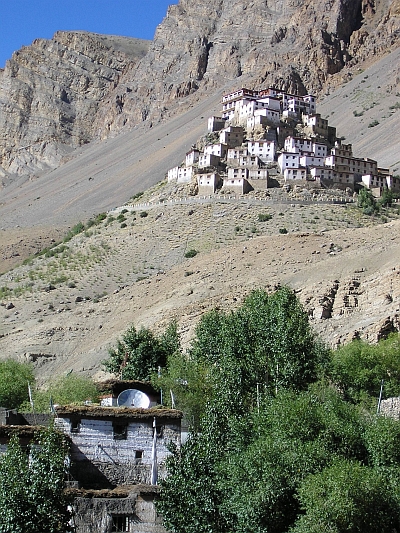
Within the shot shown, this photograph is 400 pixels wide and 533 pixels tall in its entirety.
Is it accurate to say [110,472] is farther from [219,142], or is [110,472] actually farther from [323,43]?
[323,43]

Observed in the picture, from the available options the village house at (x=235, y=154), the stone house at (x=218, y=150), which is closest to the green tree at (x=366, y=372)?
the village house at (x=235, y=154)

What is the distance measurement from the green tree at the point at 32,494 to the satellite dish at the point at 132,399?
237 inches

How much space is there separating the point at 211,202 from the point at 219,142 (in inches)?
511

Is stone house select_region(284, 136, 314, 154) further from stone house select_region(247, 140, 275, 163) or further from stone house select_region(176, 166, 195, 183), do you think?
stone house select_region(176, 166, 195, 183)

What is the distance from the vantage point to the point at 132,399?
94.5 ft

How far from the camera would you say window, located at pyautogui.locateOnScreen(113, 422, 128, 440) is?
25.5 metres

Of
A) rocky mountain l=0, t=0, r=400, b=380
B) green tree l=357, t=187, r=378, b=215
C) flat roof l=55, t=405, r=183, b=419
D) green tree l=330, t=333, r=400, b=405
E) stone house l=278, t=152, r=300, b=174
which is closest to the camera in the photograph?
flat roof l=55, t=405, r=183, b=419

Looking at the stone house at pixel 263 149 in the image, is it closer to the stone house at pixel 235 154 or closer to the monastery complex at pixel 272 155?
the monastery complex at pixel 272 155

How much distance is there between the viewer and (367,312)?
45.0 m

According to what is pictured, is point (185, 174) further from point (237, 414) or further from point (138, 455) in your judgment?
point (138, 455)

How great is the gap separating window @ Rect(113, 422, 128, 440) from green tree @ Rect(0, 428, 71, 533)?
3.06 metres

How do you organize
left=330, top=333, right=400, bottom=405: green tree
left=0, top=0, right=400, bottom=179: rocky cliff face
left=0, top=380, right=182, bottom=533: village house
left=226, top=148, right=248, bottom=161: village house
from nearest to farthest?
left=0, top=380, right=182, bottom=533: village house < left=330, top=333, right=400, bottom=405: green tree < left=226, top=148, right=248, bottom=161: village house < left=0, top=0, right=400, bottom=179: rocky cliff face

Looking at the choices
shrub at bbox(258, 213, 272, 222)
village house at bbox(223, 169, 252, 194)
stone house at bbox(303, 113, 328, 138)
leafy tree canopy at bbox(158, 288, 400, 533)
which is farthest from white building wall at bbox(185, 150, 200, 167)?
leafy tree canopy at bbox(158, 288, 400, 533)

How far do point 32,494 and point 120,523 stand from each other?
2252 mm
